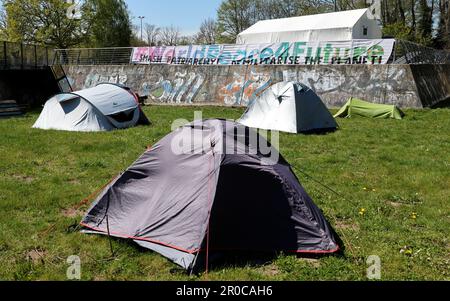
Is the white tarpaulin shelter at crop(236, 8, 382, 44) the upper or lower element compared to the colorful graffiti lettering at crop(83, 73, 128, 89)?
upper

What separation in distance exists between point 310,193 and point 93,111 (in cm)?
856

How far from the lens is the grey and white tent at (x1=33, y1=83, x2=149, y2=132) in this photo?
1325 cm

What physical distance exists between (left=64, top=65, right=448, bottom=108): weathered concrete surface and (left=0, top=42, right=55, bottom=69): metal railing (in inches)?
56.3

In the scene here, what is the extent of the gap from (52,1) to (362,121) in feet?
121

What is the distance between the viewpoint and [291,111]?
1285 centimetres

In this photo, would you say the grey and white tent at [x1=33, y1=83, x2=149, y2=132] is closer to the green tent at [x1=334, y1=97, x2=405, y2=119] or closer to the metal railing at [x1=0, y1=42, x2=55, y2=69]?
the green tent at [x1=334, y1=97, x2=405, y2=119]

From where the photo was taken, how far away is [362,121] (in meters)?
14.7

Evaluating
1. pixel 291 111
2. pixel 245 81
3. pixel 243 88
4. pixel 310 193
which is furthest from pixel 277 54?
pixel 310 193

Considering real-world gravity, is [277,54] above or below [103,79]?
above

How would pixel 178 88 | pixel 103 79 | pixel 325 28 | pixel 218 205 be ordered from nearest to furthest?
1. pixel 218 205
2. pixel 178 88
3. pixel 103 79
4. pixel 325 28

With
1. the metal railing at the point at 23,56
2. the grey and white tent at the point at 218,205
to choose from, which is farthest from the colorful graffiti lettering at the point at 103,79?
the grey and white tent at the point at 218,205

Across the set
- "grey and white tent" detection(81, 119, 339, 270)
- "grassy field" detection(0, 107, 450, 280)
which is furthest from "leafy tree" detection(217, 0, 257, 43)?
"grey and white tent" detection(81, 119, 339, 270)

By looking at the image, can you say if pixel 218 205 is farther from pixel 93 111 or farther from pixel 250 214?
pixel 93 111

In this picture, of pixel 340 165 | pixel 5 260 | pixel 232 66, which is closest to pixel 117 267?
pixel 5 260
